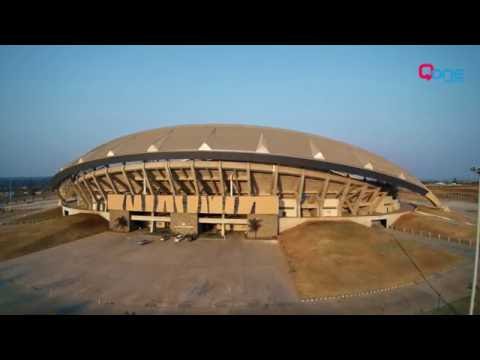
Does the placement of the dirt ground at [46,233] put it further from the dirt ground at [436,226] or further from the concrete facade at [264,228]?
the dirt ground at [436,226]

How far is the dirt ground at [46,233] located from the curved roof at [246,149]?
24.5ft

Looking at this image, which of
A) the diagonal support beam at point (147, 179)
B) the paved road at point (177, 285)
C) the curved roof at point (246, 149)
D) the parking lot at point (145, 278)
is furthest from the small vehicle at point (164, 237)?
the curved roof at point (246, 149)

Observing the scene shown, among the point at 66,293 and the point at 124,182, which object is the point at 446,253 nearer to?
the point at 66,293

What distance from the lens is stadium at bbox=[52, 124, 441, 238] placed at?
89.3 feet

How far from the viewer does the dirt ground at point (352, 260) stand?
1546 cm

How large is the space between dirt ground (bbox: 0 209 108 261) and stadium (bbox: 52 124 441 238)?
123 inches

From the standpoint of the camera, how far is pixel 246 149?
26.4m

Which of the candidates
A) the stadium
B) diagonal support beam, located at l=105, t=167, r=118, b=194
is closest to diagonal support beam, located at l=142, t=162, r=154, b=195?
the stadium

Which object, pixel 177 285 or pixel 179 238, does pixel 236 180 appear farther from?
pixel 177 285

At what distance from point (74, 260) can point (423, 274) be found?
27112 mm

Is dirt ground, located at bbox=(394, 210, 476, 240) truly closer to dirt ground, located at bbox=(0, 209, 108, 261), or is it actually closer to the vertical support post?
the vertical support post

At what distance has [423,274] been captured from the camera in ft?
53.5

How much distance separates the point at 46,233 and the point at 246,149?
2416 centimetres
